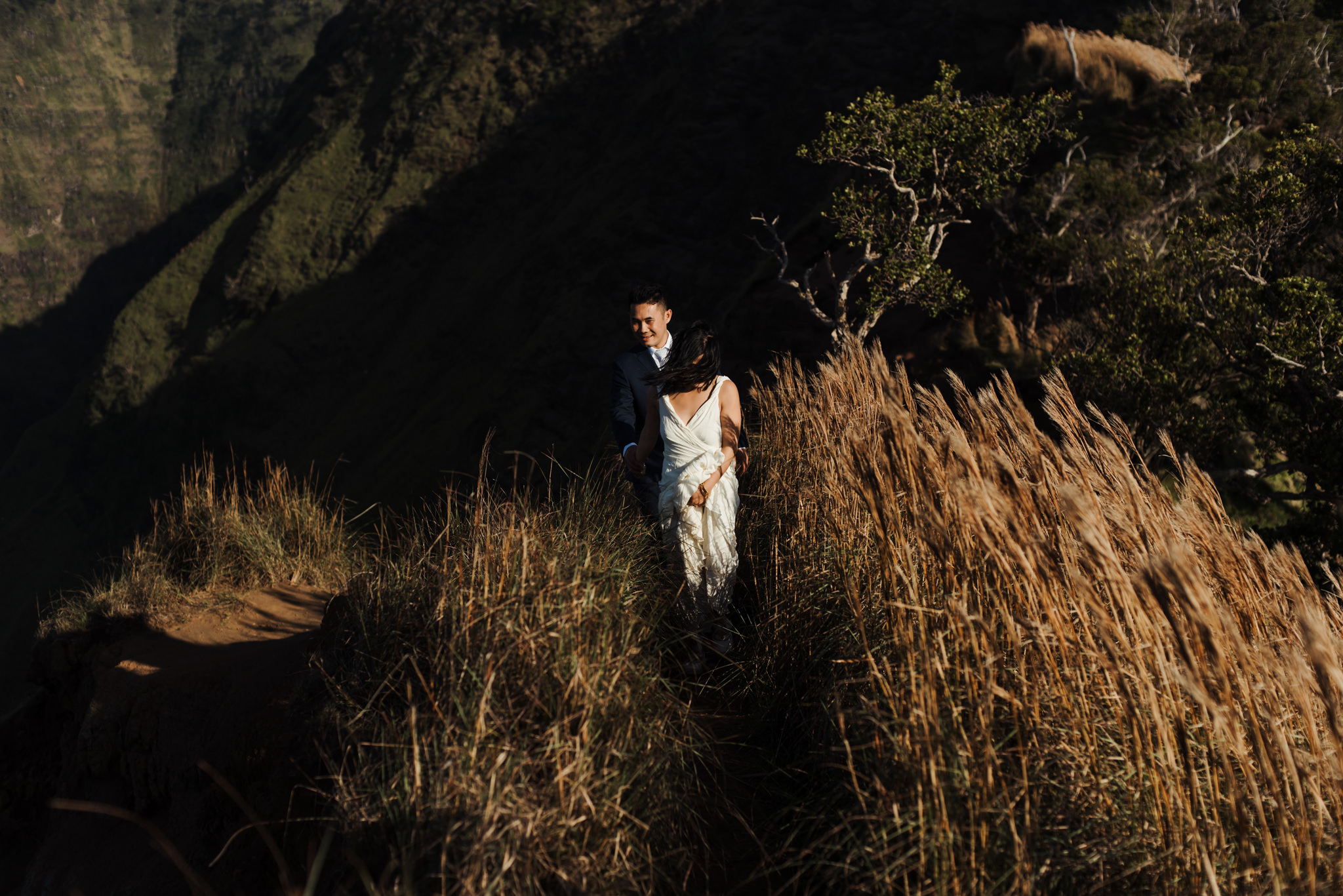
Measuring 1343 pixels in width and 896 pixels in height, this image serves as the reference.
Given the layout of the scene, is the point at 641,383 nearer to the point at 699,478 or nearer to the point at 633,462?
the point at 633,462

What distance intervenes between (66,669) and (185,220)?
66178 mm

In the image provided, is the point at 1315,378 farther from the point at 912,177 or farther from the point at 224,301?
the point at 224,301

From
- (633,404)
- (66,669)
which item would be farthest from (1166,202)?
(66,669)

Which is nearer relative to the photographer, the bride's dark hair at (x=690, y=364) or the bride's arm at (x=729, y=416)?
the bride's dark hair at (x=690, y=364)

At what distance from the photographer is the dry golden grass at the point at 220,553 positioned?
601 cm

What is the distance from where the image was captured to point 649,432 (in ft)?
11.2

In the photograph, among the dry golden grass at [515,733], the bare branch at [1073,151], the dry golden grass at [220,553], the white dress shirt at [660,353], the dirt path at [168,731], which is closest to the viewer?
the dry golden grass at [515,733]

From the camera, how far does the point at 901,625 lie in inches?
78.0

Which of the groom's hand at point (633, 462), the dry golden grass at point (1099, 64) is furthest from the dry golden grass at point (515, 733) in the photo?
the dry golden grass at point (1099, 64)

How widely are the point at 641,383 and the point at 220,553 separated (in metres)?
4.11

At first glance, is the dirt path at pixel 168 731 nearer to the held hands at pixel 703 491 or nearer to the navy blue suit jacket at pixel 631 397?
the navy blue suit jacket at pixel 631 397

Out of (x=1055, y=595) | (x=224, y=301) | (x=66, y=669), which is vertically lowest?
(x=224, y=301)

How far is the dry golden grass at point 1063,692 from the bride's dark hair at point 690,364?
906mm

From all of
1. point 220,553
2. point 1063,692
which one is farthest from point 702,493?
point 220,553
